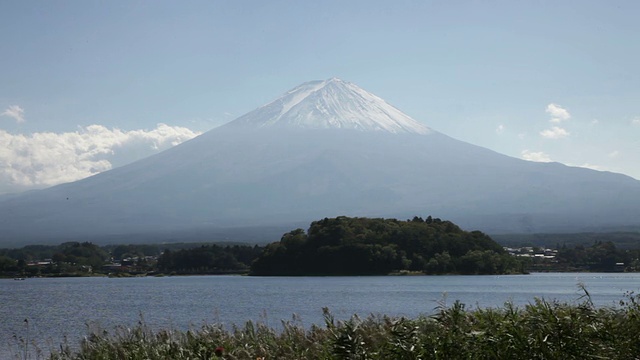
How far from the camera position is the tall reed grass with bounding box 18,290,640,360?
16.3m

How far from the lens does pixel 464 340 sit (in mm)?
16688

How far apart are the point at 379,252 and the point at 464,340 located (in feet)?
194

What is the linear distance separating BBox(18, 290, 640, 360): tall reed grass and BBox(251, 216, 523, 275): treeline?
56.2 metres

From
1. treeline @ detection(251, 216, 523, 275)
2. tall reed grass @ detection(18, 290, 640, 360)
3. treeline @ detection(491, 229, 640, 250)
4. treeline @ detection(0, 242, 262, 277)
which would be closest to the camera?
tall reed grass @ detection(18, 290, 640, 360)

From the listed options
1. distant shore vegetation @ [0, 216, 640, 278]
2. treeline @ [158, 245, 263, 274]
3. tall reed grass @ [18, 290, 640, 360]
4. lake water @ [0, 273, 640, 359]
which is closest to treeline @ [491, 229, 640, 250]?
distant shore vegetation @ [0, 216, 640, 278]

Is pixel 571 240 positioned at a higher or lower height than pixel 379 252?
higher

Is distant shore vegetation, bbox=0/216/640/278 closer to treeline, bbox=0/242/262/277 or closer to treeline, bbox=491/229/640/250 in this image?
treeline, bbox=0/242/262/277

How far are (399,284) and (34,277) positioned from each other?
52.8 metres

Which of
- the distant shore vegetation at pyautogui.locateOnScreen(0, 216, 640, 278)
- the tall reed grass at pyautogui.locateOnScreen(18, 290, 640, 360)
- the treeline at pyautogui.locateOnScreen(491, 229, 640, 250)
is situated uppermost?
the treeline at pyautogui.locateOnScreen(491, 229, 640, 250)

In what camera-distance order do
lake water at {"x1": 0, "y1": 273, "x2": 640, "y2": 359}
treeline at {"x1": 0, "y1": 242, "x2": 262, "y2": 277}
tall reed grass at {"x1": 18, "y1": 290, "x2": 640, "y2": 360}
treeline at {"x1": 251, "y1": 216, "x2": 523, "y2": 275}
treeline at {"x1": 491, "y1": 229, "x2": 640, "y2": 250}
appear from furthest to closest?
treeline at {"x1": 491, "y1": 229, "x2": 640, "y2": 250} → treeline at {"x1": 0, "y1": 242, "x2": 262, "y2": 277} → treeline at {"x1": 251, "y1": 216, "x2": 523, "y2": 275} → lake water at {"x1": 0, "y1": 273, "x2": 640, "y2": 359} → tall reed grass at {"x1": 18, "y1": 290, "x2": 640, "y2": 360}

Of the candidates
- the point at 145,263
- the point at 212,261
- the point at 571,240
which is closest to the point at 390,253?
the point at 212,261

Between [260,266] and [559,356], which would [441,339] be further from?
[260,266]

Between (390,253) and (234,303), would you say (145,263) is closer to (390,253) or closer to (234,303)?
(390,253)

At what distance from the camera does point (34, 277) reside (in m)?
101
